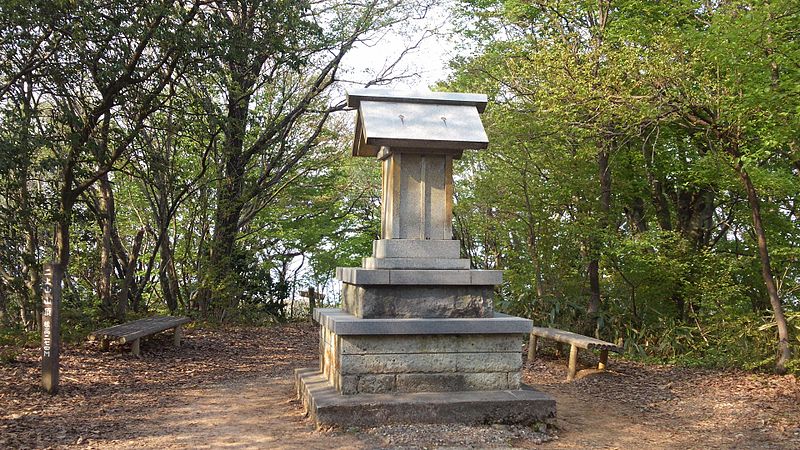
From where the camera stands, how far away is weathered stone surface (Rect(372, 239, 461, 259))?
20.7 ft

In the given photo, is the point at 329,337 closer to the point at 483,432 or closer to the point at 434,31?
the point at 483,432

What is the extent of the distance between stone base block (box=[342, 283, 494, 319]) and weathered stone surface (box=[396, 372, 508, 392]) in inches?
21.7

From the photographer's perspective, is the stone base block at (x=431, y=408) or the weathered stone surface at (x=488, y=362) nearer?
the stone base block at (x=431, y=408)

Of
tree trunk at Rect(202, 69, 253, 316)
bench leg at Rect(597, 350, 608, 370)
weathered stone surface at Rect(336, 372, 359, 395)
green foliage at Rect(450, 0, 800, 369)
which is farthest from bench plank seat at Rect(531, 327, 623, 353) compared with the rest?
tree trunk at Rect(202, 69, 253, 316)

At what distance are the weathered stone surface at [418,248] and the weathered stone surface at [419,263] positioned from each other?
40 mm

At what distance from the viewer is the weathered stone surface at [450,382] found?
6.01m

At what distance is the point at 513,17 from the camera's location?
1258 cm

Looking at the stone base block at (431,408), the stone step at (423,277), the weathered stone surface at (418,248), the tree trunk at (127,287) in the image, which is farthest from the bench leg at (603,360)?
the tree trunk at (127,287)

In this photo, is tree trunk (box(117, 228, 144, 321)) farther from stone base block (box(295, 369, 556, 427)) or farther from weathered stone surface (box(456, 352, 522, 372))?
weathered stone surface (box(456, 352, 522, 372))

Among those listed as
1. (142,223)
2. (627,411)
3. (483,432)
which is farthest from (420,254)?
(142,223)

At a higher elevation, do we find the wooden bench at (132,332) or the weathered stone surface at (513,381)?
the wooden bench at (132,332)

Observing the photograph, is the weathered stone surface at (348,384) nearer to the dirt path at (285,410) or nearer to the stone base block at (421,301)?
the dirt path at (285,410)

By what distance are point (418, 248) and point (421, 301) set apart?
0.52m

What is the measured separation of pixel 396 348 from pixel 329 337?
3.29 feet
